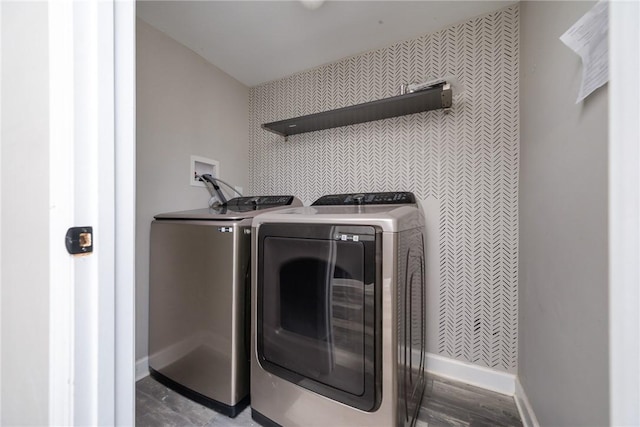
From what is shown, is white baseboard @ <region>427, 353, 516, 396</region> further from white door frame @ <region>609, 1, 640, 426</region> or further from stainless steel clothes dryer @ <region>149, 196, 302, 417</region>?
white door frame @ <region>609, 1, 640, 426</region>

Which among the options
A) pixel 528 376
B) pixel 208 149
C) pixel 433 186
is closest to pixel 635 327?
pixel 528 376

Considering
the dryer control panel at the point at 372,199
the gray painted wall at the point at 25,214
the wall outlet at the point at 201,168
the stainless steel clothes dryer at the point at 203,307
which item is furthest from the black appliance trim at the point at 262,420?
the wall outlet at the point at 201,168

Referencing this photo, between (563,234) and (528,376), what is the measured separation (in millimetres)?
826

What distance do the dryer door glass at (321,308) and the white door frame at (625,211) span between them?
58 centimetres

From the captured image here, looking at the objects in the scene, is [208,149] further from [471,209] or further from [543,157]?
[543,157]

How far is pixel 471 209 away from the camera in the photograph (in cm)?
147

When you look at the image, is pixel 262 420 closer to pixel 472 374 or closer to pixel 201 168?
pixel 472 374

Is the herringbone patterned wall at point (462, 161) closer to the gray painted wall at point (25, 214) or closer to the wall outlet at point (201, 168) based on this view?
the wall outlet at point (201, 168)

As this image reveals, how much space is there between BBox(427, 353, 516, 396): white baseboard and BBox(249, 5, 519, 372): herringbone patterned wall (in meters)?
0.04

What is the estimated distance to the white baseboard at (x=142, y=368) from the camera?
148cm

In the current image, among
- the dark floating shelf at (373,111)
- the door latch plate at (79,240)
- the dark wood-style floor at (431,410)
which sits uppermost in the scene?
the dark floating shelf at (373,111)

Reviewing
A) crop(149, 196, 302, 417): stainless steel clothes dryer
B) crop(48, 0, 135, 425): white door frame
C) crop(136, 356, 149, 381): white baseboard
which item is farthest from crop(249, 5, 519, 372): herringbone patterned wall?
crop(136, 356, 149, 381): white baseboard

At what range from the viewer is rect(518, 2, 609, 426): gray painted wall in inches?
25.0

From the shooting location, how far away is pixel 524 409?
1.17 meters
